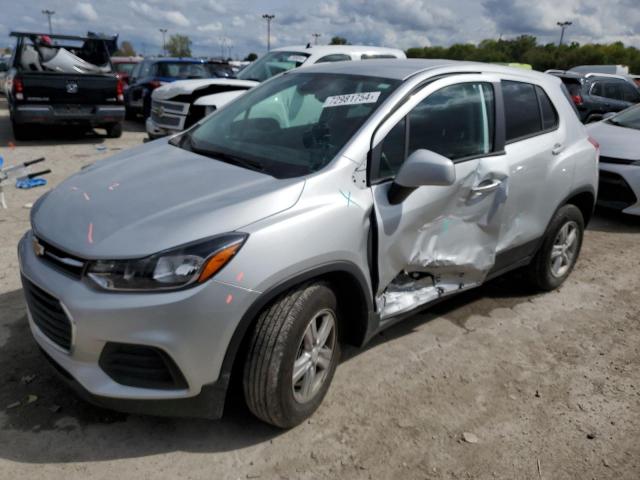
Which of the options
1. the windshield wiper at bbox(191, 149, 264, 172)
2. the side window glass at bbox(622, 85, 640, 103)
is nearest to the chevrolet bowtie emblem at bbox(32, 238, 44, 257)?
the windshield wiper at bbox(191, 149, 264, 172)

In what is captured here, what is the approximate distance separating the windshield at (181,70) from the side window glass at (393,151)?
34.7 feet

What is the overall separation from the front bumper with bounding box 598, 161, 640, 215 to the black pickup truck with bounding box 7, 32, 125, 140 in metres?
8.38

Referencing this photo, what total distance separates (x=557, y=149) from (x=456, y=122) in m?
1.19

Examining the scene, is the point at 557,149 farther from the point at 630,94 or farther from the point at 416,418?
the point at 630,94

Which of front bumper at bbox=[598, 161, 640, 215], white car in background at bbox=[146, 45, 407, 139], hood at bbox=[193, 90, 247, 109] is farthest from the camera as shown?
white car in background at bbox=[146, 45, 407, 139]

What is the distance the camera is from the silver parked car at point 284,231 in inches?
90.0

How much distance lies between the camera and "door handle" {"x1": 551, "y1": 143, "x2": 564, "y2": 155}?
4.13m

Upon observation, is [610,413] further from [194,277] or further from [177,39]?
[177,39]

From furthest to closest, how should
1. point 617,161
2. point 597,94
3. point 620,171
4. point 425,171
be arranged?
point 597,94
point 617,161
point 620,171
point 425,171

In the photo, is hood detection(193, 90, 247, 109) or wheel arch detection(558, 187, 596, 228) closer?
wheel arch detection(558, 187, 596, 228)

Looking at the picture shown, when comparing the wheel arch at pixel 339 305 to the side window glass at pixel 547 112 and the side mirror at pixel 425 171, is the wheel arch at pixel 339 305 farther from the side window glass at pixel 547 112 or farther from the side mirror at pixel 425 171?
the side window glass at pixel 547 112

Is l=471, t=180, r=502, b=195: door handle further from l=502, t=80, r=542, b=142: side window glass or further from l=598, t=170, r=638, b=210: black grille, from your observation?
l=598, t=170, r=638, b=210: black grille

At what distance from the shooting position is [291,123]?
131 inches

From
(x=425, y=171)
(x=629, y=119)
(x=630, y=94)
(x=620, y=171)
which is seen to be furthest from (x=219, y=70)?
(x=425, y=171)
